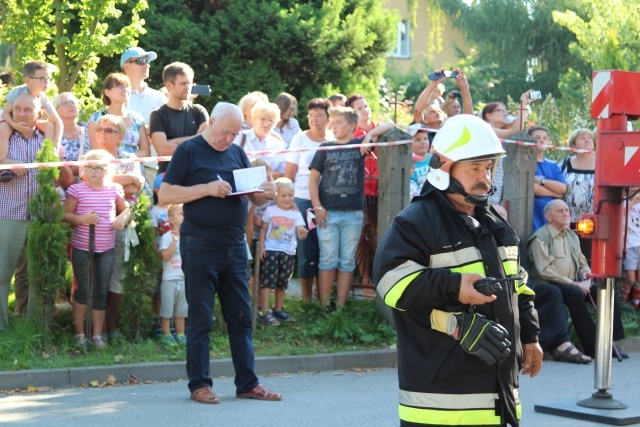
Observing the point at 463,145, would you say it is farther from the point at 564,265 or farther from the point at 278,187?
the point at 564,265

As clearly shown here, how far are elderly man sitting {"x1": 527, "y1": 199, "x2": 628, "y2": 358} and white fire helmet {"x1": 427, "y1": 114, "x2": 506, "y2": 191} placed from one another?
22.2 ft

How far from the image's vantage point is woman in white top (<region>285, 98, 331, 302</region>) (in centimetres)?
1175

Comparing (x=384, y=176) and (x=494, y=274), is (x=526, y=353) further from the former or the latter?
(x=384, y=176)

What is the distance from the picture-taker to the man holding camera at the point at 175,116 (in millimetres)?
10812

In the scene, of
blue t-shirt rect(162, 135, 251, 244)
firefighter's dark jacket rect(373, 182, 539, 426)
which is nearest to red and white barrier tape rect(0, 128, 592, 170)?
blue t-shirt rect(162, 135, 251, 244)

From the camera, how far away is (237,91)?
2034 centimetres

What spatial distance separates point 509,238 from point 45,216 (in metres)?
5.46

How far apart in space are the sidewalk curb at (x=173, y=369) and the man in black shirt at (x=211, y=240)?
974 mm

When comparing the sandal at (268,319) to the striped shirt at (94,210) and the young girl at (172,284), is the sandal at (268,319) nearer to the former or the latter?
the young girl at (172,284)

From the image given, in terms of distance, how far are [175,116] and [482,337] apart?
6.86 m

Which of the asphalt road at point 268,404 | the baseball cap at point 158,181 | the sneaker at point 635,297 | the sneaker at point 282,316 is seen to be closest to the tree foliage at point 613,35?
the sneaker at point 635,297

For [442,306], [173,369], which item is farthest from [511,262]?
[173,369]

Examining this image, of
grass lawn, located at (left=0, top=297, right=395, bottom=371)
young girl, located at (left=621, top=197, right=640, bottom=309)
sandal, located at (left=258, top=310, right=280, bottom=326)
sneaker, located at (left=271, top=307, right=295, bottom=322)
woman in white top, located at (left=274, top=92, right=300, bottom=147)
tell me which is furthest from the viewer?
woman in white top, located at (left=274, top=92, right=300, bottom=147)

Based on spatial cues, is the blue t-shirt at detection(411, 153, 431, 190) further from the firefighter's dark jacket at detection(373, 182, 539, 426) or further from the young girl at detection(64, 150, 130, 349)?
the firefighter's dark jacket at detection(373, 182, 539, 426)
